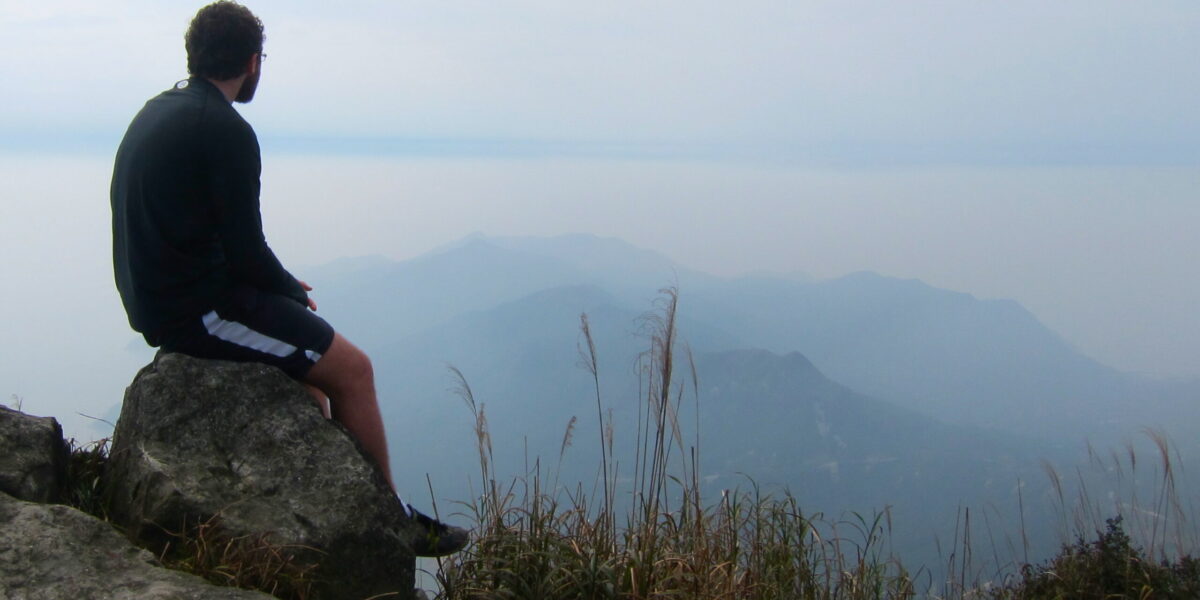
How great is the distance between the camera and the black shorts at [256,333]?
10.4ft

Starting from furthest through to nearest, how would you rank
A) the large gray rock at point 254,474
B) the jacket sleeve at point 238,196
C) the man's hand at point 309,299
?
the man's hand at point 309,299 < the jacket sleeve at point 238,196 < the large gray rock at point 254,474

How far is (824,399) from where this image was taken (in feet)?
491

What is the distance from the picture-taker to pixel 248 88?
10.8 feet

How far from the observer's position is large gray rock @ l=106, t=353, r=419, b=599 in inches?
114

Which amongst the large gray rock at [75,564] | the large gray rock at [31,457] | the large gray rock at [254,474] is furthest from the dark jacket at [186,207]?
the large gray rock at [75,564]

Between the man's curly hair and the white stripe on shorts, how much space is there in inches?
32.5

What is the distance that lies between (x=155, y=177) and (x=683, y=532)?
2.44 metres

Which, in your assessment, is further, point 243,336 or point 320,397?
point 320,397

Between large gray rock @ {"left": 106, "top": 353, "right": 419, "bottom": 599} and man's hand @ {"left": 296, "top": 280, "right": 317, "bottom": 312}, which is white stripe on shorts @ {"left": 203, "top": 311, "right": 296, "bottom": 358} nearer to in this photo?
large gray rock @ {"left": 106, "top": 353, "right": 419, "bottom": 599}

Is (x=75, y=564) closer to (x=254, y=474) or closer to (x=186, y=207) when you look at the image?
(x=254, y=474)

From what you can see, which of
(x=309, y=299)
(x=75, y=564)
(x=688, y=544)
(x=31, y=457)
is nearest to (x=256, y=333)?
(x=309, y=299)

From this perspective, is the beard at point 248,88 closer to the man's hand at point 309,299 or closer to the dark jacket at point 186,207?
the dark jacket at point 186,207

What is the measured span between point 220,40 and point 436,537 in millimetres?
1885

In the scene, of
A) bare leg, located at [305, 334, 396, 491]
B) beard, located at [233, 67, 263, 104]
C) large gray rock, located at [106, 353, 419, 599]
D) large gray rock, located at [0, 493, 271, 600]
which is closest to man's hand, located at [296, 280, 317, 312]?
bare leg, located at [305, 334, 396, 491]
